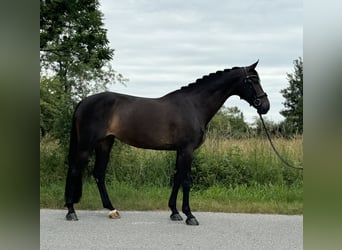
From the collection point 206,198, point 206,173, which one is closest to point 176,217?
point 206,198

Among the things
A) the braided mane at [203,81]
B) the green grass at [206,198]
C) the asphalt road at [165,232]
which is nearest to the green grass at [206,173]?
the green grass at [206,198]

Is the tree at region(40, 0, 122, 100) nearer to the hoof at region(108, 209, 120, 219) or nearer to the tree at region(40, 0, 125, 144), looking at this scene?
the tree at region(40, 0, 125, 144)

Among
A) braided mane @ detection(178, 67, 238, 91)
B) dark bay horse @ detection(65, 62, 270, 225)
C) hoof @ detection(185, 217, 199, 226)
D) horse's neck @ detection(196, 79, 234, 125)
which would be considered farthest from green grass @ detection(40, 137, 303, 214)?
braided mane @ detection(178, 67, 238, 91)

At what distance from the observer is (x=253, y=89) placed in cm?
627

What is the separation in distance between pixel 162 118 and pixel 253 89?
131 centimetres

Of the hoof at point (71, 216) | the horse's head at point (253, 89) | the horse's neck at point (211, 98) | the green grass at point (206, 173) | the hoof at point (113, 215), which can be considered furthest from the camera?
the green grass at point (206, 173)

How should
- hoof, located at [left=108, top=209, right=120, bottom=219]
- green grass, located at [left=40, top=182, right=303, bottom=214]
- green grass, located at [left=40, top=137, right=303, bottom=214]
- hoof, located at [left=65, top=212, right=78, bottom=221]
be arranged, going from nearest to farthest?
hoof, located at [left=65, top=212, right=78, bottom=221]
hoof, located at [left=108, top=209, right=120, bottom=219]
green grass, located at [left=40, top=182, right=303, bottom=214]
green grass, located at [left=40, top=137, right=303, bottom=214]

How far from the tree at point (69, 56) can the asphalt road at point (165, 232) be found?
248 cm

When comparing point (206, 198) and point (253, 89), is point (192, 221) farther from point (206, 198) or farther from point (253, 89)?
point (253, 89)

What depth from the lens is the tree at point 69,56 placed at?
8.45 metres

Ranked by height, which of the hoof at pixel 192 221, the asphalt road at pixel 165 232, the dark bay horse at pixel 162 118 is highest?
the dark bay horse at pixel 162 118

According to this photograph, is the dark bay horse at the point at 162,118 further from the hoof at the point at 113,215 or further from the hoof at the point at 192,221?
the hoof at the point at 192,221

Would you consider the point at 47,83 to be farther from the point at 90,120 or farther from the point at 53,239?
the point at 53,239

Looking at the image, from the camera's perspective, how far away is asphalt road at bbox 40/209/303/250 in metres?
4.67
